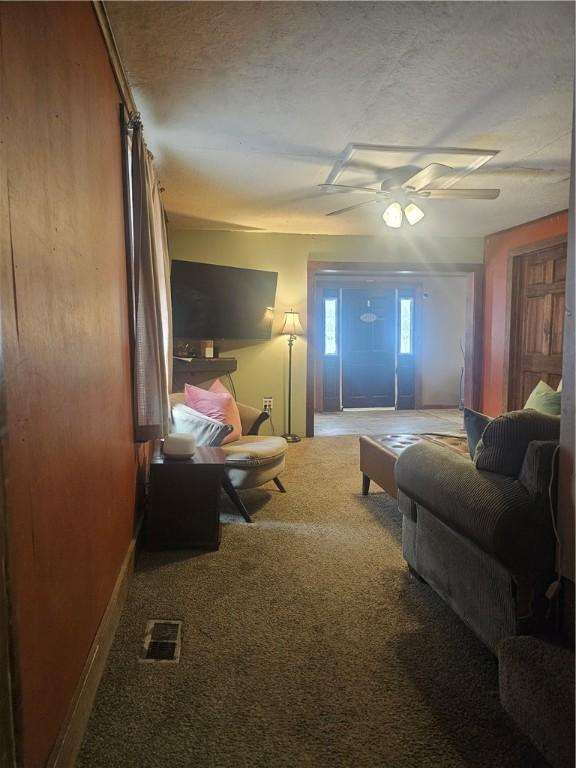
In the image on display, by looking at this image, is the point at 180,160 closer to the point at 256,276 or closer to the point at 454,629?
the point at 256,276

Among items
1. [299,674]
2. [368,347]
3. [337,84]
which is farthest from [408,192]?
[368,347]

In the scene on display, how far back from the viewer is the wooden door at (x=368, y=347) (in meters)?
8.27

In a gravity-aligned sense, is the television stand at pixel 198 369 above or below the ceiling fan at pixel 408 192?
below

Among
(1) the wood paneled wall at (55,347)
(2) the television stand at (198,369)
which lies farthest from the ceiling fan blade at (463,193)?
(2) the television stand at (198,369)

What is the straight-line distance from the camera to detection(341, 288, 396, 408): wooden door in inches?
325

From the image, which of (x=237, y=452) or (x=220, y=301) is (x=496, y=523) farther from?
(x=220, y=301)

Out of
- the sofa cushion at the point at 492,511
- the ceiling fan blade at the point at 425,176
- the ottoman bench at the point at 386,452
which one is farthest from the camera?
the ottoman bench at the point at 386,452

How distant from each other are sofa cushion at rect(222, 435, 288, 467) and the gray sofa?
135cm

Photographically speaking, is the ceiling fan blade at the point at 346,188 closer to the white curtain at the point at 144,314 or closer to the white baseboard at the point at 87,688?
the white curtain at the point at 144,314

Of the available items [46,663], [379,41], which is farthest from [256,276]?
[46,663]

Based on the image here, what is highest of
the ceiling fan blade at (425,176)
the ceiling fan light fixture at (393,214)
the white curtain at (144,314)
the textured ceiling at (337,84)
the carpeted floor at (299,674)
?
the textured ceiling at (337,84)

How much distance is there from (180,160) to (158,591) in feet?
8.76

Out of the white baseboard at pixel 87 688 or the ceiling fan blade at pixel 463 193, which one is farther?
the ceiling fan blade at pixel 463 193

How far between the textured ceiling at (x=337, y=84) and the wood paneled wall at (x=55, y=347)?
1.55 ft
